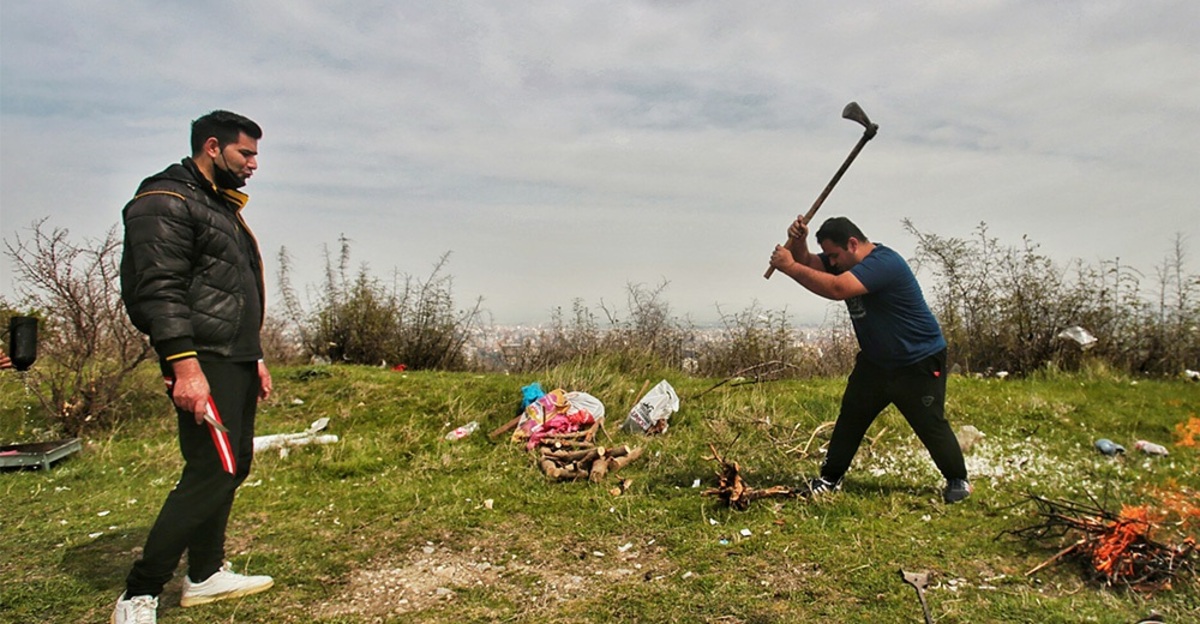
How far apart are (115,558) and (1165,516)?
586cm

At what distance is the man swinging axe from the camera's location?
4.29 m

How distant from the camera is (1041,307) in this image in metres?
9.37

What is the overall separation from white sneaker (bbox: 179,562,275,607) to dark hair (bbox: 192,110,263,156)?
1.98 meters

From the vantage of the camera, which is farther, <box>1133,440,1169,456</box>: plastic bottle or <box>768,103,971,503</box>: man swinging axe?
<box>1133,440,1169,456</box>: plastic bottle

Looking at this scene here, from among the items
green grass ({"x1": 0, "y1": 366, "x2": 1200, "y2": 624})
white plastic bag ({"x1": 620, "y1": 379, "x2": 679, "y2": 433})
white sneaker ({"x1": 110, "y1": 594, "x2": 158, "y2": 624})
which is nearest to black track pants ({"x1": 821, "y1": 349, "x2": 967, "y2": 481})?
green grass ({"x1": 0, "y1": 366, "x2": 1200, "y2": 624})

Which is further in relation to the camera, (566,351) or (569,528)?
(566,351)

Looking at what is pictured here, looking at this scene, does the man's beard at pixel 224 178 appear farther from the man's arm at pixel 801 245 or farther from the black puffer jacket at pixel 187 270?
the man's arm at pixel 801 245

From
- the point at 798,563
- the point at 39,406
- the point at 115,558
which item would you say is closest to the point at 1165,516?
the point at 798,563

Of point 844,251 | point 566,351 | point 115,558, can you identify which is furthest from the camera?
Answer: point 566,351

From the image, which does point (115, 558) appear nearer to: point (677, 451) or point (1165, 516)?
point (677, 451)

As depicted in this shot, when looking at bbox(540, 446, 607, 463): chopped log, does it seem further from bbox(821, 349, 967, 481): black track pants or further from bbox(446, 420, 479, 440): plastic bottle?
bbox(821, 349, 967, 481): black track pants

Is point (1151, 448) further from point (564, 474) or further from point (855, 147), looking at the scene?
point (564, 474)

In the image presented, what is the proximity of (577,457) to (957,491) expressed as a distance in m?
2.76

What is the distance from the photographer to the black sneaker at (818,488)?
4.64m
